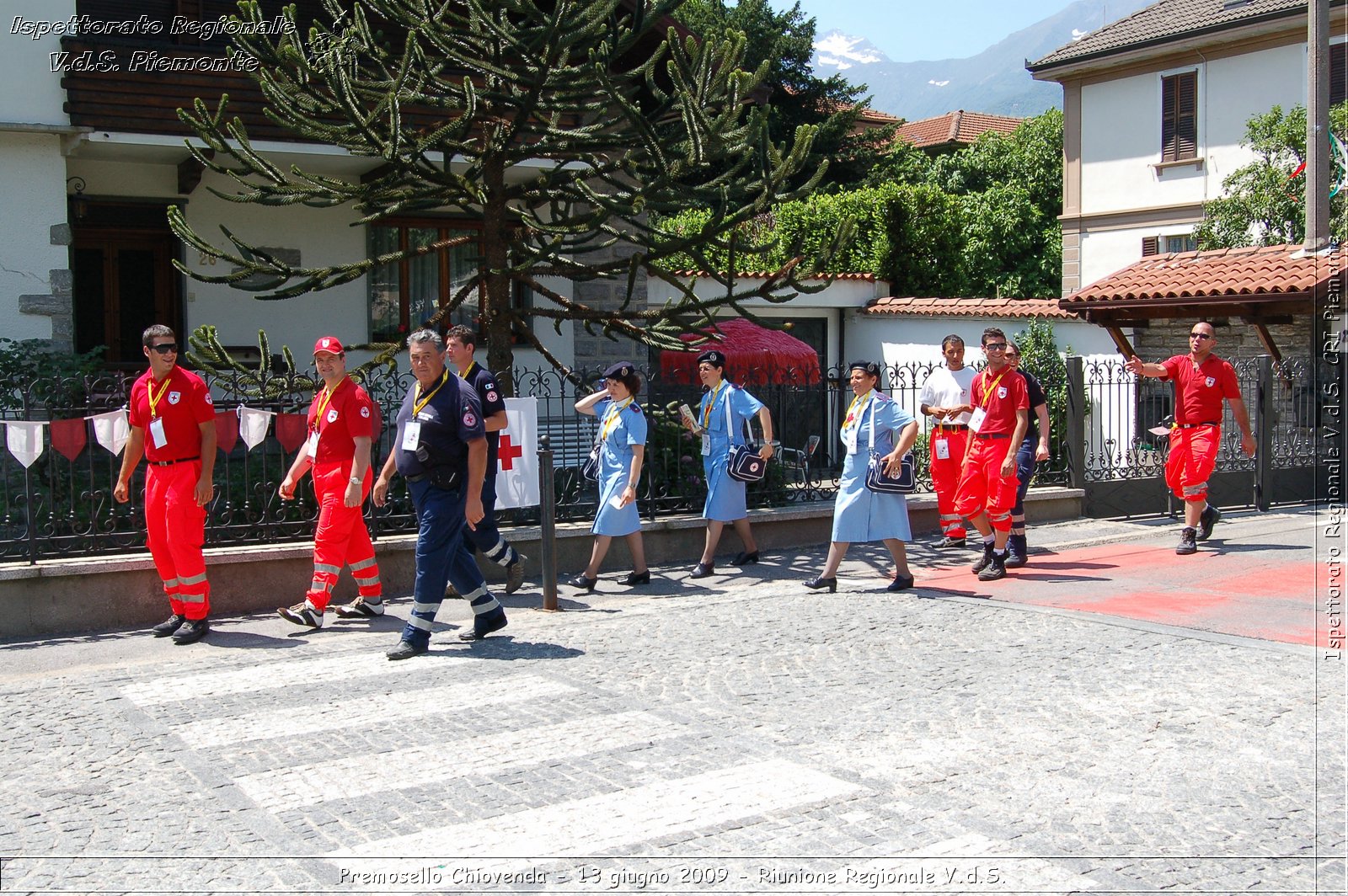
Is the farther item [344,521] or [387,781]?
[344,521]

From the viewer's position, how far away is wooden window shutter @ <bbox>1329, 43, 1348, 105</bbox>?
2573 centimetres

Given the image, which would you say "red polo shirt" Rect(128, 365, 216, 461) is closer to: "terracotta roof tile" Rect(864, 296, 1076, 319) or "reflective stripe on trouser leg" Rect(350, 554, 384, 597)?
"reflective stripe on trouser leg" Rect(350, 554, 384, 597)

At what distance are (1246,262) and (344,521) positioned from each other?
12617 millimetres

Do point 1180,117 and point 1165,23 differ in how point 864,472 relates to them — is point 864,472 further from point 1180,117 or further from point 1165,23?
point 1165,23

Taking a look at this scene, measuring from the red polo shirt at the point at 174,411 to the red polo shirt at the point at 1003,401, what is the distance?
5904 mm

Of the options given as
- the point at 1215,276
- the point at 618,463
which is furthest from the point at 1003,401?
the point at 1215,276

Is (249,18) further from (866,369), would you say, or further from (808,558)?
(808,558)

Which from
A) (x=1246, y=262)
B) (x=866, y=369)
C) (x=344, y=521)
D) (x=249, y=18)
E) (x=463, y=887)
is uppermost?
(x=249, y=18)

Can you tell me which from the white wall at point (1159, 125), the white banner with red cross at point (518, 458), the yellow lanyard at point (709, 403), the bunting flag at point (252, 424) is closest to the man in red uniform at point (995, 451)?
the yellow lanyard at point (709, 403)

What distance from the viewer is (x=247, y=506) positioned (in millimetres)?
9523

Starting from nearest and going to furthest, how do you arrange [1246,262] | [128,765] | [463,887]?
[463,887]
[128,765]
[1246,262]

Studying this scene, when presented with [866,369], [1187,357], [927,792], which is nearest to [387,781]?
[927,792]

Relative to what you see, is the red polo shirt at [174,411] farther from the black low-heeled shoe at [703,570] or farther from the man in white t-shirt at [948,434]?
the man in white t-shirt at [948,434]

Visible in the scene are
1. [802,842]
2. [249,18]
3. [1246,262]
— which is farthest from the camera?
[1246,262]
